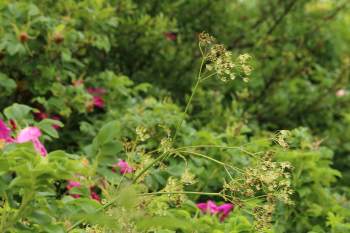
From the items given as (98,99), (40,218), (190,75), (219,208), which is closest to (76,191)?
(40,218)

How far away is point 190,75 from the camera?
2.54m

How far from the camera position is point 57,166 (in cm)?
62

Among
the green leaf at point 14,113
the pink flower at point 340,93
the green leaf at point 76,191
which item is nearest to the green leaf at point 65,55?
the green leaf at point 14,113

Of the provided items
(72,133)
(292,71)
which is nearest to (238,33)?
(292,71)

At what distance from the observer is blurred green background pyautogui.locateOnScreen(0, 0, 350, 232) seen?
1.52m

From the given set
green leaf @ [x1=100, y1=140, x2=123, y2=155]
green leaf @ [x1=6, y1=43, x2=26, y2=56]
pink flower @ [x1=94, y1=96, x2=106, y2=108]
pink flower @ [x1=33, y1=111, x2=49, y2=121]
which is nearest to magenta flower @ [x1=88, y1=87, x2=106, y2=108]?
pink flower @ [x1=94, y1=96, x2=106, y2=108]

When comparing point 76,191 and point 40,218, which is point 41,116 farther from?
point 40,218

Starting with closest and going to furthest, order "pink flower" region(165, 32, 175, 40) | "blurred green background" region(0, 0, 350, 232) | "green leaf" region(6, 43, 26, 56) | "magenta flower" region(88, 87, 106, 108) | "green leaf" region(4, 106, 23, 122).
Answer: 1. "green leaf" region(4, 106, 23, 122)
2. "green leaf" region(6, 43, 26, 56)
3. "blurred green background" region(0, 0, 350, 232)
4. "magenta flower" region(88, 87, 106, 108)
5. "pink flower" region(165, 32, 175, 40)

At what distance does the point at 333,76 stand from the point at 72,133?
2693 millimetres

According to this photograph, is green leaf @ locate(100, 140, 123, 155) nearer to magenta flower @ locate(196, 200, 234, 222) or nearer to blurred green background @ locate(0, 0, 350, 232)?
blurred green background @ locate(0, 0, 350, 232)

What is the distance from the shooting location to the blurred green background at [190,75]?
1.52 m

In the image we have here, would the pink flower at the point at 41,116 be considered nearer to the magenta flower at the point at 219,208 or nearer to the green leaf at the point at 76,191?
the green leaf at the point at 76,191

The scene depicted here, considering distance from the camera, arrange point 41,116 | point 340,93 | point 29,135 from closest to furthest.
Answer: point 29,135 → point 41,116 → point 340,93

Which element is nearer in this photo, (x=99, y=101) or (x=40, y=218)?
(x=40, y=218)
